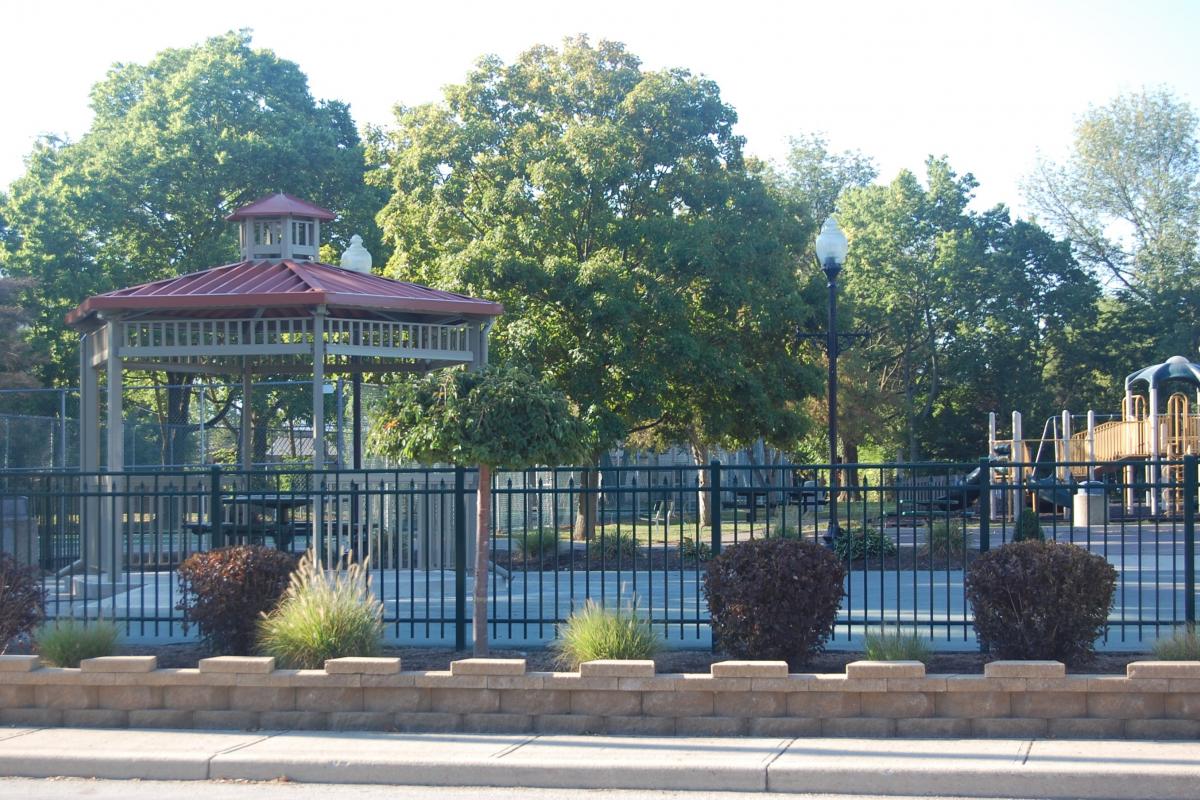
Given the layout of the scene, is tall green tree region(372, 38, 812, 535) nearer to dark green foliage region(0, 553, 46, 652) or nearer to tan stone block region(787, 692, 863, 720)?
dark green foliage region(0, 553, 46, 652)

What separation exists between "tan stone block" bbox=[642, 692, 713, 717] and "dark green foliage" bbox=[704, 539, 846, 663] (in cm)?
90

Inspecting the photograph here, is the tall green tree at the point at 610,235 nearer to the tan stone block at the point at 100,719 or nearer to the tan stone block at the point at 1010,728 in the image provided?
the tan stone block at the point at 100,719

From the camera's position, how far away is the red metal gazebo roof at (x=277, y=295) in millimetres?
15875

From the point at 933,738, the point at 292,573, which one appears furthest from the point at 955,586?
the point at 292,573

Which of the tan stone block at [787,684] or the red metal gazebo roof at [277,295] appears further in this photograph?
the red metal gazebo roof at [277,295]

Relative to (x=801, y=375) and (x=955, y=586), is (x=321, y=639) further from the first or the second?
(x=801, y=375)

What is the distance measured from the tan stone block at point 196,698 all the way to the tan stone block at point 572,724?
8.12 feet

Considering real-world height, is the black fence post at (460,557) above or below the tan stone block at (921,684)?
above

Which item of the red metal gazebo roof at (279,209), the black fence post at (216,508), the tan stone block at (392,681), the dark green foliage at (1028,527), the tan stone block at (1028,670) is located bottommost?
the tan stone block at (392,681)

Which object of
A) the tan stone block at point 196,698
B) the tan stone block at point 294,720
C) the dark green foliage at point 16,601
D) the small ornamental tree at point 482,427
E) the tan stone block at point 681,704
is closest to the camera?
the tan stone block at point 681,704

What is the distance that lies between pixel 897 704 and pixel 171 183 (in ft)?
106

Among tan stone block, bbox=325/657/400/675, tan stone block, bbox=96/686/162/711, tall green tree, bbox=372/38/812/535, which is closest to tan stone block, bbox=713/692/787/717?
tan stone block, bbox=325/657/400/675

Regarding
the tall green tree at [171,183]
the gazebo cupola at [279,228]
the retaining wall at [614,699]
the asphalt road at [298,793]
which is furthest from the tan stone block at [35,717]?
the tall green tree at [171,183]

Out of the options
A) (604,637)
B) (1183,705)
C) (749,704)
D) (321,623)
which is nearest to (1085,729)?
(1183,705)
